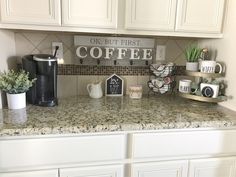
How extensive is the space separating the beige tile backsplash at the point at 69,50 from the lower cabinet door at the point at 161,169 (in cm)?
69

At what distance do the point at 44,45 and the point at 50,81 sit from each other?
335mm

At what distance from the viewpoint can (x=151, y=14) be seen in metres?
1.37

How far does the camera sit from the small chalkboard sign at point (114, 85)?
166cm

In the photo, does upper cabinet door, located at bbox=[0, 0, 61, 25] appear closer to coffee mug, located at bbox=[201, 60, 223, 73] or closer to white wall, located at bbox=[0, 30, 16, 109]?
white wall, located at bbox=[0, 30, 16, 109]

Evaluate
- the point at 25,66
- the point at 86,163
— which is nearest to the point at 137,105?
the point at 86,163

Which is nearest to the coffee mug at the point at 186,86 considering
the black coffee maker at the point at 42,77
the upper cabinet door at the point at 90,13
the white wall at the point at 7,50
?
the upper cabinet door at the point at 90,13

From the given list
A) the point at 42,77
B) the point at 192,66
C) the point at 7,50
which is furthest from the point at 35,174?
the point at 192,66

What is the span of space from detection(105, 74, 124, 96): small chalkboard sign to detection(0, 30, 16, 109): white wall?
67 centimetres

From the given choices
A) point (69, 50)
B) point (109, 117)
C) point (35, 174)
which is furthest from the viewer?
point (69, 50)

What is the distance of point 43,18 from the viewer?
1246 millimetres

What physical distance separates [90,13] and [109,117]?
0.61 metres

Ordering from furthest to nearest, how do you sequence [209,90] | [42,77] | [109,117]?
[209,90] → [42,77] → [109,117]

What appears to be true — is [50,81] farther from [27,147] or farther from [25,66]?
[27,147]

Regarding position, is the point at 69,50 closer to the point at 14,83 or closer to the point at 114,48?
the point at 114,48
